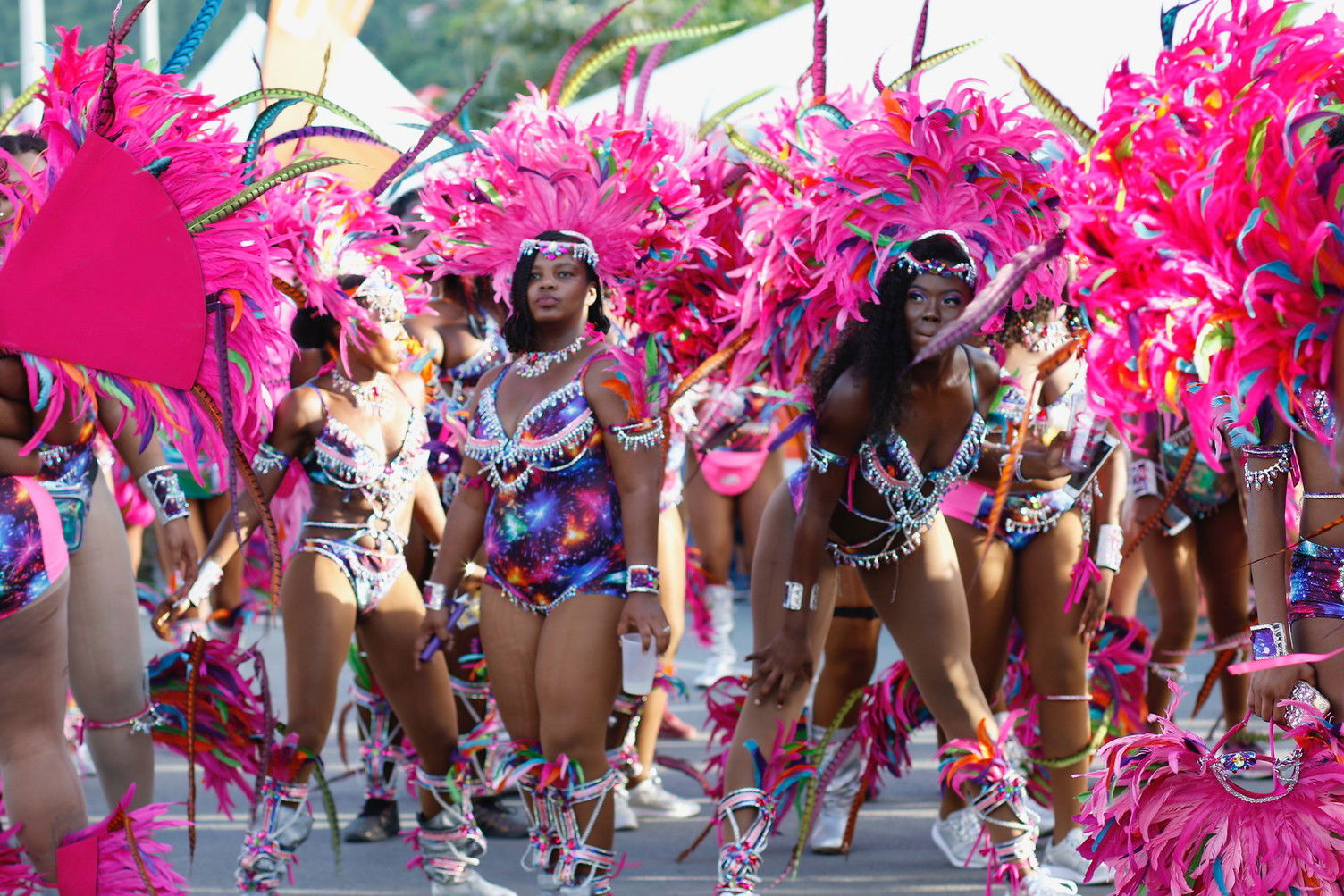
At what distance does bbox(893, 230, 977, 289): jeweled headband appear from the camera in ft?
13.1

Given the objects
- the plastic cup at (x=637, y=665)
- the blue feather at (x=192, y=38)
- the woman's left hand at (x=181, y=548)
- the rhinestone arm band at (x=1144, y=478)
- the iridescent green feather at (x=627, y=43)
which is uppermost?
the iridescent green feather at (x=627, y=43)

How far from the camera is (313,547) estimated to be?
4570mm

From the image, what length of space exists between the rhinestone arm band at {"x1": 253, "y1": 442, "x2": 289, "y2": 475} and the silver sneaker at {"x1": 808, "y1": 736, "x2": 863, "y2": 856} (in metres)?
2.05

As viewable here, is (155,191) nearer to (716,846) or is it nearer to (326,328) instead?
(326,328)

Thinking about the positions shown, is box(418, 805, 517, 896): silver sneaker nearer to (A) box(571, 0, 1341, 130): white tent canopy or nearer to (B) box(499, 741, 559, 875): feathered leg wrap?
(B) box(499, 741, 559, 875): feathered leg wrap

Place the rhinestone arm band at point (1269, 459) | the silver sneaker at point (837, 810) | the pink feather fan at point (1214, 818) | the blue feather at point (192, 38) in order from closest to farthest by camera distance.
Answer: the pink feather fan at point (1214, 818) → the rhinestone arm band at point (1269, 459) → the blue feather at point (192, 38) → the silver sneaker at point (837, 810)

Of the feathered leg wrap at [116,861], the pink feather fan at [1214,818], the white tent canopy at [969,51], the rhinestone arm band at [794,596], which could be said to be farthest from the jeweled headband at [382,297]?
the white tent canopy at [969,51]

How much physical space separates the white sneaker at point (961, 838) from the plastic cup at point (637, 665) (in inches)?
60.0

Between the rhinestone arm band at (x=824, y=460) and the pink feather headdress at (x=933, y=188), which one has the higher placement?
the pink feather headdress at (x=933, y=188)

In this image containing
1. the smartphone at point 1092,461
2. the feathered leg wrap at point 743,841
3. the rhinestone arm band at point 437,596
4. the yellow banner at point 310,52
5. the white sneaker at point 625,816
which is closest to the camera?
the feathered leg wrap at point 743,841

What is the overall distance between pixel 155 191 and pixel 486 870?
2.56 meters

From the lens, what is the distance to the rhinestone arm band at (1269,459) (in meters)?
3.24

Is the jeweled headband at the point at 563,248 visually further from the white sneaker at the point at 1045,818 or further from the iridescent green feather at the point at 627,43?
the white sneaker at the point at 1045,818

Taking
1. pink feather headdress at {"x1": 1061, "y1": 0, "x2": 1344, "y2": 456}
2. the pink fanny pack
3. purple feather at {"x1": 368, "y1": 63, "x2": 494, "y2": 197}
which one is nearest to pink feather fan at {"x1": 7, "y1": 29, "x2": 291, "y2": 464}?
purple feather at {"x1": 368, "y1": 63, "x2": 494, "y2": 197}
